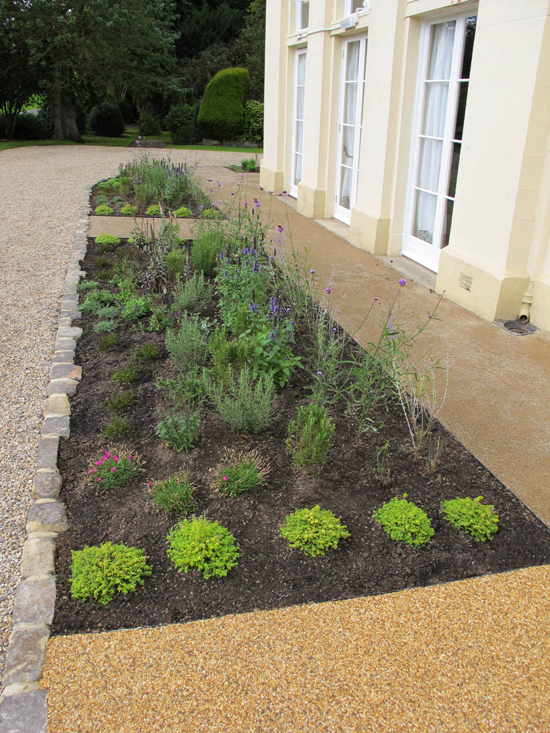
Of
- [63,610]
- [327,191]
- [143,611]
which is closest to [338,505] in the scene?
[143,611]

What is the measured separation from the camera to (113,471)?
2.91 meters

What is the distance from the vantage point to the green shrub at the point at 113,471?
2.90m

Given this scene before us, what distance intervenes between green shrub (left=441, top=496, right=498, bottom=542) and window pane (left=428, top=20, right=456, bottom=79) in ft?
14.8

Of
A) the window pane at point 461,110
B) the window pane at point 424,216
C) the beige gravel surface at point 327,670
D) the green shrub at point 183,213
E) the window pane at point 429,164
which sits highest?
the window pane at point 461,110

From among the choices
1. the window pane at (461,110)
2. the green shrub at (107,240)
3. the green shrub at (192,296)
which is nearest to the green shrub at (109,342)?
the green shrub at (192,296)

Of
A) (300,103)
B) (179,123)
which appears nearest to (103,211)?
(300,103)

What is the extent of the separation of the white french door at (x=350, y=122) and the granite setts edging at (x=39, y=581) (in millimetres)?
5313

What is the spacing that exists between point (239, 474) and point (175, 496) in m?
0.33

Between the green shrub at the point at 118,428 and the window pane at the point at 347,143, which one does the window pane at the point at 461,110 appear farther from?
the green shrub at the point at 118,428

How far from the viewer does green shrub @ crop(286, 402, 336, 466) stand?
3.01m

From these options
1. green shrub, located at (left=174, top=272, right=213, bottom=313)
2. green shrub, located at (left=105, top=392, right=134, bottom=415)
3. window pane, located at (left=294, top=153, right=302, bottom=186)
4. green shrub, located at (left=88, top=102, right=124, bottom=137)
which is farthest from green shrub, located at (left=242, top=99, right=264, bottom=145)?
green shrub, located at (left=105, top=392, right=134, bottom=415)

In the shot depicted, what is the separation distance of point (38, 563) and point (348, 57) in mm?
7648

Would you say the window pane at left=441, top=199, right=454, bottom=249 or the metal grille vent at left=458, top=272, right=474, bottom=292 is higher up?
the window pane at left=441, top=199, right=454, bottom=249

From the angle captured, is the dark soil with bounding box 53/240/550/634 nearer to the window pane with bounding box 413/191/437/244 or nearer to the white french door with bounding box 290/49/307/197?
the window pane with bounding box 413/191/437/244
